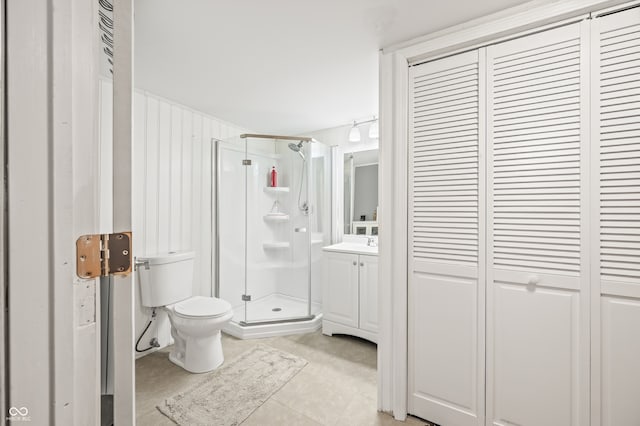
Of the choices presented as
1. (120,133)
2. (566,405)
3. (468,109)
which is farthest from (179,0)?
(566,405)

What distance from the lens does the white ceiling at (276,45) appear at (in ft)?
4.63

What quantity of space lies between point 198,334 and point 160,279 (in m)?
0.60

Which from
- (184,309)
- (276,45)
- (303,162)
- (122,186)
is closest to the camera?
(122,186)

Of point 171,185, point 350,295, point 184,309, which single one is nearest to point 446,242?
point 350,295

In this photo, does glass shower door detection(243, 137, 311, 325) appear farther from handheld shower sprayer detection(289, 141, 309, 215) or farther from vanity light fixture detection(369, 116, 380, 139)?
vanity light fixture detection(369, 116, 380, 139)

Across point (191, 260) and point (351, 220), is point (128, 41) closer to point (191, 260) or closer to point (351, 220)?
point (191, 260)

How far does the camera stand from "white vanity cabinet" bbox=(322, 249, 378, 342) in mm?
2527

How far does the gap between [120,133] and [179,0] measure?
114 centimetres

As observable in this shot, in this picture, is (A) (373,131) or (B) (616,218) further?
(A) (373,131)

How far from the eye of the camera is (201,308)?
7.30 feet

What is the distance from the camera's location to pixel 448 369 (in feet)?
5.19

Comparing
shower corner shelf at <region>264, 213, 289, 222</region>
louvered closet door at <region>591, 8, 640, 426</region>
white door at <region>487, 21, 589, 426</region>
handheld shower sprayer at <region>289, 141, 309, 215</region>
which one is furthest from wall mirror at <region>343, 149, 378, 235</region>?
louvered closet door at <region>591, 8, 640, 426</region>

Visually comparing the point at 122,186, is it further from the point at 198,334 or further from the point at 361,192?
the point at 361,192

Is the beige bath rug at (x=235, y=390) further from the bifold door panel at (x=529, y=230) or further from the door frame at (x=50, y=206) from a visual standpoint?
the door frame at (x=50, y=206)
